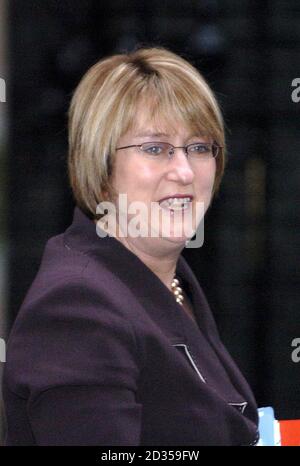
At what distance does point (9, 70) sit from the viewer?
4.31m

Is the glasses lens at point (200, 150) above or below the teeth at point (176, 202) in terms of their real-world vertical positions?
above

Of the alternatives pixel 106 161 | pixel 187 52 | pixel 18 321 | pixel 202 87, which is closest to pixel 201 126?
pixel 202 87

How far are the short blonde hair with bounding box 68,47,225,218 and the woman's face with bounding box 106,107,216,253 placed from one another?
23mm

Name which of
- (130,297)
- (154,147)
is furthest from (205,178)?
(130,297)

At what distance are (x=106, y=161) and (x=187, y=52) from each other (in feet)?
7.27

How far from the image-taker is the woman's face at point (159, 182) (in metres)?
2.16

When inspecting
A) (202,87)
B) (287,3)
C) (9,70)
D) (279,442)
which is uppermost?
(287,3)

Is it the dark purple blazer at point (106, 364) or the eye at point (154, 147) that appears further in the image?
the eye at point (154, 147)

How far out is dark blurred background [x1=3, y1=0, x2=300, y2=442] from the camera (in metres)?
4.31

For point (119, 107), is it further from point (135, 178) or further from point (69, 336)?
point (69, 336)

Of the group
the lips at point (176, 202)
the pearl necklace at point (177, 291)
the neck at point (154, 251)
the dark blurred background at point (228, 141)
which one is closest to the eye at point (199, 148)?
the lips at point (176, 202)

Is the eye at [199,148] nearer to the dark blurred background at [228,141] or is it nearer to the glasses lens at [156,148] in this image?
the glasses lens at [156,148]

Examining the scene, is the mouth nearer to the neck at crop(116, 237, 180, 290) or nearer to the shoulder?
the neck at crop(116, 237, 180, 290)

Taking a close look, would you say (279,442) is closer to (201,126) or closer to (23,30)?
(201,126)
